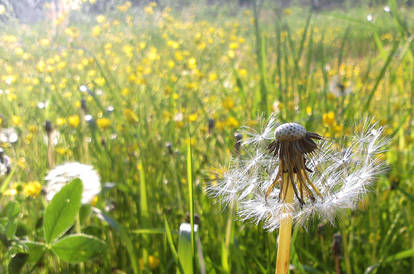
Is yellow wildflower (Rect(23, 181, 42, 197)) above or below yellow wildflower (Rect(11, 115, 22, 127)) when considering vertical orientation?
below

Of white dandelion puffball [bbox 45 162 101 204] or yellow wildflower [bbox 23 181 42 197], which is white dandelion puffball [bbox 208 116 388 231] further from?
yellow wildflower [bbox 23 181 42 197]

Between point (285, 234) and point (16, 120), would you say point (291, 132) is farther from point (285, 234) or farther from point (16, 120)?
point (16, 120)

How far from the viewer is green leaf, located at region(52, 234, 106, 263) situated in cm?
74

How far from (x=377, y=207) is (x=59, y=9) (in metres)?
1.58

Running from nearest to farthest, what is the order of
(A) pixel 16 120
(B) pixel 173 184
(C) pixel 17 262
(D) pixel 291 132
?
(D) pixel 291 132, (C) pixel 17 262, (A) pixel 16 120, (B) pixel 173 184

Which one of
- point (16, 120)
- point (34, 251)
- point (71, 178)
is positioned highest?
point (16, 120)

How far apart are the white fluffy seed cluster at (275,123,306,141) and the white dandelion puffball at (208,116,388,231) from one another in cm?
1

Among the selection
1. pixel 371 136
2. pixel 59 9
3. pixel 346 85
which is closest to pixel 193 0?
pixel 59 9

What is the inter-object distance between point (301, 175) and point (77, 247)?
0.47m

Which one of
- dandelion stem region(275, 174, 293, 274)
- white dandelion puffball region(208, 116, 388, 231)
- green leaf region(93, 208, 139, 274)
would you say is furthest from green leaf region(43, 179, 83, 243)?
dandelion stem region(275, 174, 293, 274)

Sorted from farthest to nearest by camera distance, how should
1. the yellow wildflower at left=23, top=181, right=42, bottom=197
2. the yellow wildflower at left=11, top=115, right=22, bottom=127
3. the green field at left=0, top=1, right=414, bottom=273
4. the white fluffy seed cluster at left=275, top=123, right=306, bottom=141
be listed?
the yellow wildflower at left=11, top=115, right=22, bottom=127, the yellow wildflower at left=23, top=181, right=42, bottom=197, the green field at left=0, top=1, right=414, bottom=273, the white fluffy seed cluster at left=275, top=123, right=306, bottom=141

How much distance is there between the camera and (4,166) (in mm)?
981

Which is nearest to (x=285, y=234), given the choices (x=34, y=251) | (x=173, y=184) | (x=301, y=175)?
(x=301, y=175)

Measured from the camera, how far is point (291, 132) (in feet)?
1.31
